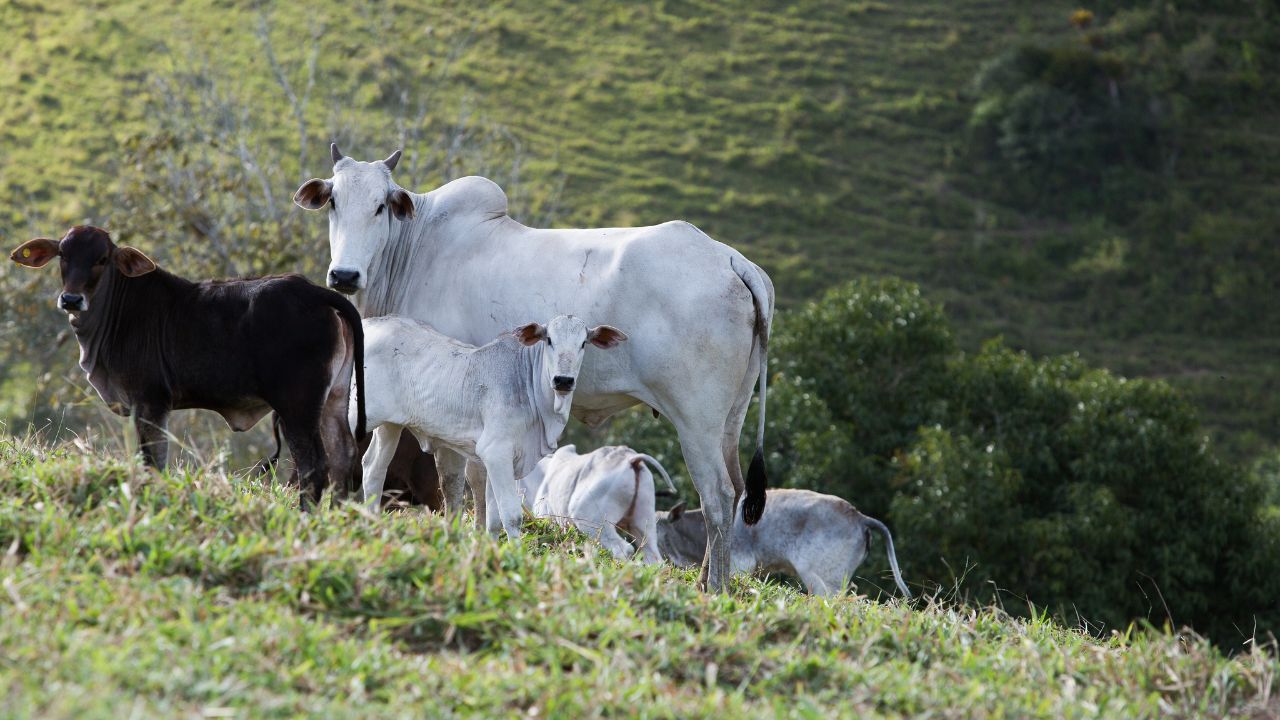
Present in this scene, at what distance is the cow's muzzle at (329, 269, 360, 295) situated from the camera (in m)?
7.58

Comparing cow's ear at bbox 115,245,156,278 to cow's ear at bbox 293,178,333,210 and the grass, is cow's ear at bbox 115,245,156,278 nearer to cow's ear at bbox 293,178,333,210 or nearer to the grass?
the grass

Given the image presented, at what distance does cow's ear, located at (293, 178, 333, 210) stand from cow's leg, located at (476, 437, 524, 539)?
1820mm

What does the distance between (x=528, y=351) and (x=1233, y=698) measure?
12.3ft

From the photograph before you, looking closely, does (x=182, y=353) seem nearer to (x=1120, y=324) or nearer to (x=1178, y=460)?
(x=1178, y=460)

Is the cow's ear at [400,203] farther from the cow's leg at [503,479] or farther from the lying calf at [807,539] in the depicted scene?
the lying calf at [807,539]

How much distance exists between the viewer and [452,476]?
8.20 m

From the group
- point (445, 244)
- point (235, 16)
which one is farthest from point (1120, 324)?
point (445, 244)

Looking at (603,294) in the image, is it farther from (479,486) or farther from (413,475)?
(413,475)

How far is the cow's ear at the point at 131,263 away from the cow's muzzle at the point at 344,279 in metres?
0.99

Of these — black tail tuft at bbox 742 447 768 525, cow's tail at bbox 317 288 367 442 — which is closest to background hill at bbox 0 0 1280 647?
black tail tuft at bbox 742 447 768 525

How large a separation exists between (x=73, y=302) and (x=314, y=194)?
5.85 feet

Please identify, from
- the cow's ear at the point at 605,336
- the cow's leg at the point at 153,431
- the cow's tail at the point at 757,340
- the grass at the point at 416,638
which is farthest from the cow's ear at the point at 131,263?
Result: the cow's tail at the point at 757,340

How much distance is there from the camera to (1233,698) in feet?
17.6

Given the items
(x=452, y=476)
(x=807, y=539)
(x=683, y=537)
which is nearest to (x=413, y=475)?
(x=452, y=476)
